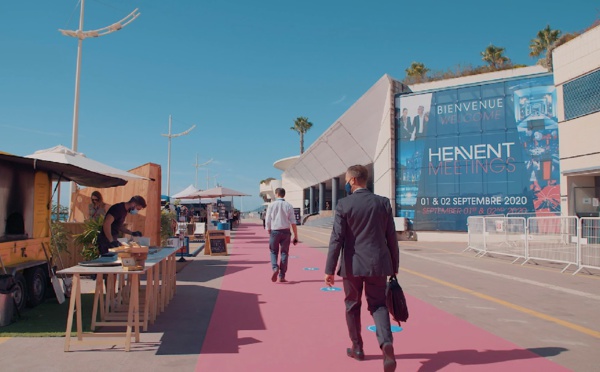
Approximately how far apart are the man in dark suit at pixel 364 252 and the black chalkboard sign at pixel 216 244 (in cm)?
1103

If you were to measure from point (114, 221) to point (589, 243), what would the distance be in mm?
10430

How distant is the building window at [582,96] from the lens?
17.5m

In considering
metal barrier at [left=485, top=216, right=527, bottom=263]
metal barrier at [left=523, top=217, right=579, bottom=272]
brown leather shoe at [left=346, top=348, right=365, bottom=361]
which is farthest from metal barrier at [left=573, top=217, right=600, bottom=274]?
brown leather shoe at [left=346, top=348, right=365, bottom=361]

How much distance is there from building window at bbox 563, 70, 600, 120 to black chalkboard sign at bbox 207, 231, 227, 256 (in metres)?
14.7

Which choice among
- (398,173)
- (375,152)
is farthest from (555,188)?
(375,152)

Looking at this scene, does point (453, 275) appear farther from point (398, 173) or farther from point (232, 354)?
point (398, 173)

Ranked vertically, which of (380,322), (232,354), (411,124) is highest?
(411,124)

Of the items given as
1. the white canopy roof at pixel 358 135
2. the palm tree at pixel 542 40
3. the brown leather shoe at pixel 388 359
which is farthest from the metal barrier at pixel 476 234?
the palm tree at pixel 542 40

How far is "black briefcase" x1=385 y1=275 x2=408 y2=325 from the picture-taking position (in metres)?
4.16

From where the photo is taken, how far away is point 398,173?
25281 millimetres

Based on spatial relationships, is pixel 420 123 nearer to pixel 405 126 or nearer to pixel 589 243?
pixel 405 126

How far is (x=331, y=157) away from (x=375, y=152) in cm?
1182

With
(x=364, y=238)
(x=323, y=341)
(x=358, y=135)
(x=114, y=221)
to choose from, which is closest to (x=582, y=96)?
(x=358, y=135)

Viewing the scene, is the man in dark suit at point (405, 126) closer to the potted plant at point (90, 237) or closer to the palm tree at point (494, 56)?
the potted plant at point (90, 237)
